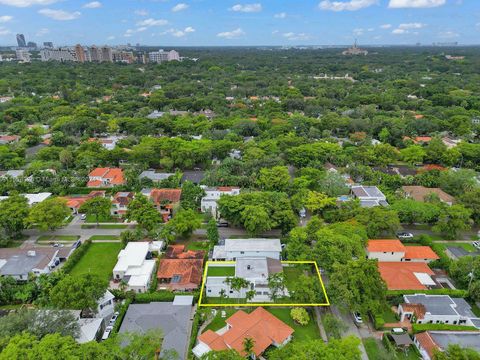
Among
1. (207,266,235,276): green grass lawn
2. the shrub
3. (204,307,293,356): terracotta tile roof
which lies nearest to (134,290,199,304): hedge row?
(207,266,235,276): green grass lawn

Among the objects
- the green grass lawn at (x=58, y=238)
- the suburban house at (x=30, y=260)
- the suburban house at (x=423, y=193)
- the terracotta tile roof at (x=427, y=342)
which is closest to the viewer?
the terracotta tile roof at (x=427, y=342)

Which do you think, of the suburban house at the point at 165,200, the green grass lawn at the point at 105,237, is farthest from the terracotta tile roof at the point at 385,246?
the green grass lawn at the point at 105,237

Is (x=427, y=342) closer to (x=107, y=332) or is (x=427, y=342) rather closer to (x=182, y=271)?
(x=182, y=271)

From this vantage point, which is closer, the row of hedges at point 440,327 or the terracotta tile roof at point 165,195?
the row of hedges at point 440,327

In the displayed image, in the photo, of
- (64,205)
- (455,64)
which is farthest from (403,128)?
(455,64)

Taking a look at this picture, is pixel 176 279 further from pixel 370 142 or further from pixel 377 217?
pixel 370 142

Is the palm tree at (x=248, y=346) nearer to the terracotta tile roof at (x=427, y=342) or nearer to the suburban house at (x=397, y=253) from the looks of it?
the terracotta tile roof at (x=427, y=342)

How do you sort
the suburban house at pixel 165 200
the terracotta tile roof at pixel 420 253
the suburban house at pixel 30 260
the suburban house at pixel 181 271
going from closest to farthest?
the suburban house at pixel 181 271 < the suburban house at pixel 30 260 < the terracotta tile roof at pixel 420 253 < the suburban house at pixel 165 200
